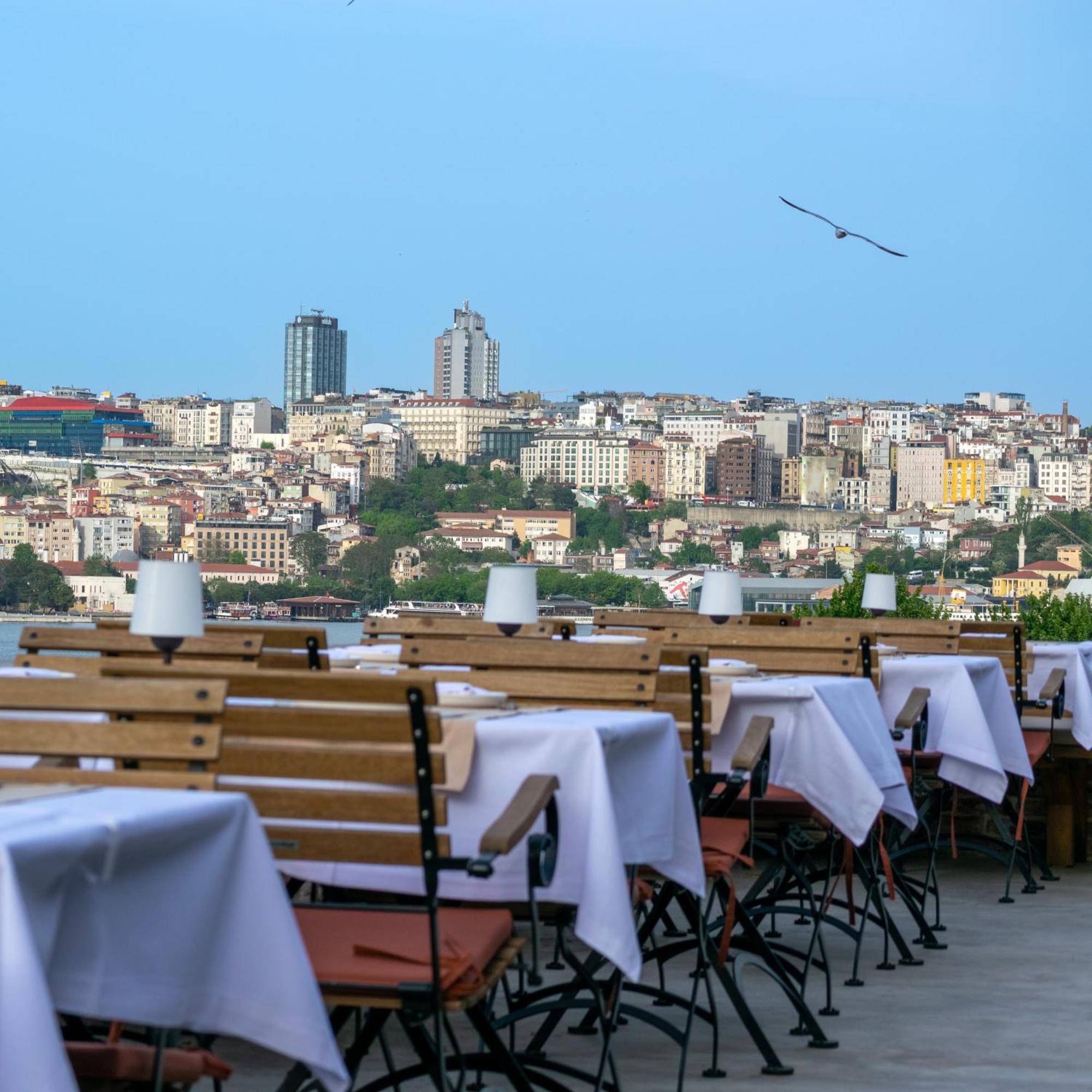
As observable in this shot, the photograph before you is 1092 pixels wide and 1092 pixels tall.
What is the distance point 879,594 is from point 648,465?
3425 inches

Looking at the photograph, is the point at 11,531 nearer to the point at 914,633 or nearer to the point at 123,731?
the point at 914,633

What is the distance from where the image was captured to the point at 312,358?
4995 inches

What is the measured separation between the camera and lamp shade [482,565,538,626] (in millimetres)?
3365

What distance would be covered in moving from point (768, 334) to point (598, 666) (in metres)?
99.0

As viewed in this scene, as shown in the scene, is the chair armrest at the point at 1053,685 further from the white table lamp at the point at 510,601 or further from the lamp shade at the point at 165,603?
the lamp shade at the point at 165,603

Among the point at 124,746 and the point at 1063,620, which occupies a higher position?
the point at 124,746

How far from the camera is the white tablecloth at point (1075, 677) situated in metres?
4.18

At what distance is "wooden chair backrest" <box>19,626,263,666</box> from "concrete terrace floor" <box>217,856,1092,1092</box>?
0.57 metres

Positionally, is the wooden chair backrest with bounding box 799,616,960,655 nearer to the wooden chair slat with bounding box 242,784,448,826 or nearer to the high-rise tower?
the wooden chair slat with bounding box 242,784,448,826

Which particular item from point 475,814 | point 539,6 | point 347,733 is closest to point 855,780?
point 475,814

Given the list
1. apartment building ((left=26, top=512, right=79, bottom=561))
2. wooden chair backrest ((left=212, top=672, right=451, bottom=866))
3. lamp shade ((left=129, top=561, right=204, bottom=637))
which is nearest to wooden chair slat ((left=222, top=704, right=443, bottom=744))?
wooden chair backrest ((left=212, top=672, right=451, bottom=866))

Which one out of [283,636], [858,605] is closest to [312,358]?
[858,605]

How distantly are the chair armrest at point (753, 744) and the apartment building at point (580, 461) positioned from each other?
276 ft

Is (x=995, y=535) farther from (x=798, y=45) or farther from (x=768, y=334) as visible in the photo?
(x=768, y=334)
